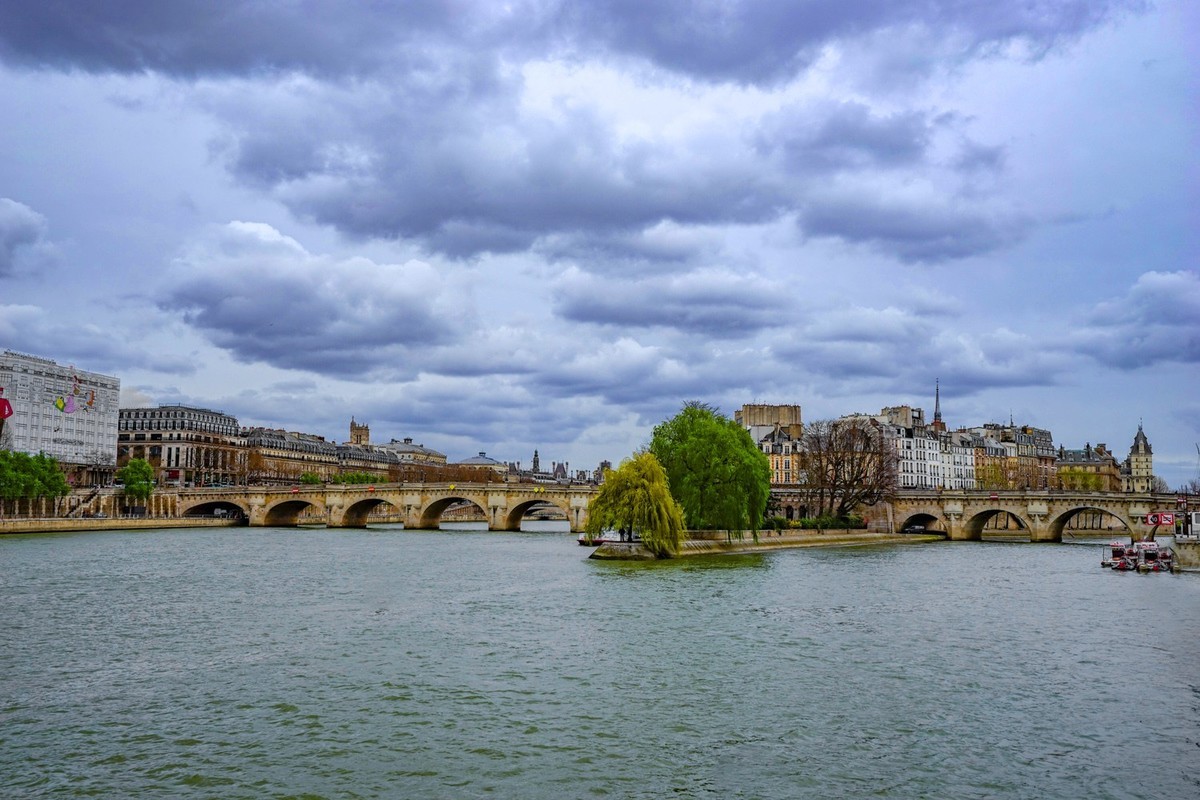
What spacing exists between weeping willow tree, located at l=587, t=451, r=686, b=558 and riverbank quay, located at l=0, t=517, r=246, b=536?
55.0 metres

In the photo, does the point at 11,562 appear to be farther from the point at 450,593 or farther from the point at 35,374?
the point at 35,374

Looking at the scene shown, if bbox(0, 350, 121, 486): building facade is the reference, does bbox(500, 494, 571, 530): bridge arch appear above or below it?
below

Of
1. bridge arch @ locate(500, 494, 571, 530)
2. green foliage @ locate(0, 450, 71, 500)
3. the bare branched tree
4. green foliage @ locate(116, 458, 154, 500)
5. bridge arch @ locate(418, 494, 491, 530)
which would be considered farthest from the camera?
green foliage @ locate(116, 458, 154, 500)

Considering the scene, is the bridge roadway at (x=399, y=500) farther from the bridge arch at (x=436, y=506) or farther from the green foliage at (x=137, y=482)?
the green foliage at (x=137, y=482)

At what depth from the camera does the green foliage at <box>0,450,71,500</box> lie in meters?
95.1

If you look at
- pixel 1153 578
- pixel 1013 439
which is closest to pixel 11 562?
pixel 1153 578

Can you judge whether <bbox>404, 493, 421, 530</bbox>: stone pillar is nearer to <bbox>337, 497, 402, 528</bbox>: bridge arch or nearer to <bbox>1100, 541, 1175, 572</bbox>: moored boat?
<bbox>337, 497, 402, 528</bbox>: bridge arch

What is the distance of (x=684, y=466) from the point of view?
64625 millimetres

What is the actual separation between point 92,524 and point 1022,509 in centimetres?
8488

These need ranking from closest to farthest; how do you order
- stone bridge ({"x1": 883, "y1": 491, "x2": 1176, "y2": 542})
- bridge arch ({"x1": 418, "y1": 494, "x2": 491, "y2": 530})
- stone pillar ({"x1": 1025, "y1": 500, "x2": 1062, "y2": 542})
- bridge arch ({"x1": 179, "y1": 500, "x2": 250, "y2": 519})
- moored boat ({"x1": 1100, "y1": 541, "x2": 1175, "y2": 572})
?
moored boat ({"x1": 1100, "y1": 541, "x2": 1175, "y2": 572})
stone bridge ({"x1": 883, "y1": 491, "x2": 1176, "y2": 542})
stone pillar ({"x1": 1025, "y1": 500, "x2": 1062, "y2": 542})
bridge arch ({"x1": 418, "y1": 494, "x2": 491, "y2": 530})
bridge arch ({"x1": 179, "y1": 500, "x2": 250, "y2": 519})

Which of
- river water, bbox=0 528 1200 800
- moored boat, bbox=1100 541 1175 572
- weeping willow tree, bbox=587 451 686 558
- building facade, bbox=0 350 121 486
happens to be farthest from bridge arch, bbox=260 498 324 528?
moored boat, bbox=1100 541 1175 572

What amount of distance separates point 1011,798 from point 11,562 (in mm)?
53786

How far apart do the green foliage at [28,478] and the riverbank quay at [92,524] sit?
502 centimetres

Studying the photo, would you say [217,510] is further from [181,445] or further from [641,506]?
[641,506]
